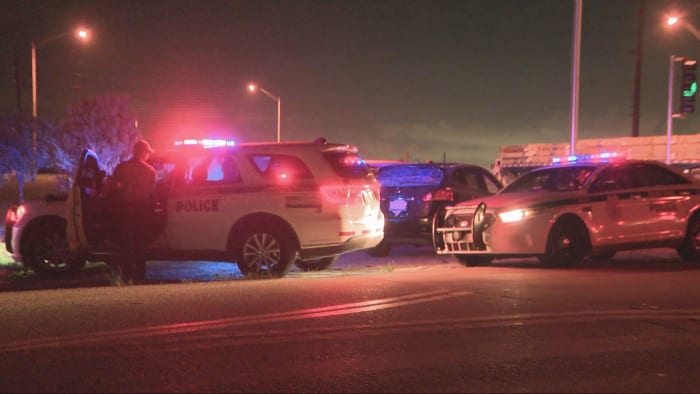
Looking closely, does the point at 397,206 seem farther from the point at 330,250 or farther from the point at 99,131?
the point at 99,131

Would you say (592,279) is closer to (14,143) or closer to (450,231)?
(450,231)

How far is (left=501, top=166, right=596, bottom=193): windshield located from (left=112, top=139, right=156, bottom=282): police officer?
5.75m

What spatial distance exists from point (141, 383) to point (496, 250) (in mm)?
6758

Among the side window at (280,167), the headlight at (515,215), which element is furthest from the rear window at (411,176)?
the side window at (280,167)

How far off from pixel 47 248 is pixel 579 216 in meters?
7.89

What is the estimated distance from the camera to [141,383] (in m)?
4.41

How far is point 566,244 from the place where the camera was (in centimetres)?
1011

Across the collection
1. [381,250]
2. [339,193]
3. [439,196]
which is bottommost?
[381,250]

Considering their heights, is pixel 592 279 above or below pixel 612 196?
below

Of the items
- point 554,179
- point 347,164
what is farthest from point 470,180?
point 347,164

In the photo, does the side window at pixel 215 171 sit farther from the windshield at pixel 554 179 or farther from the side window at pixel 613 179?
the side window at pixel 613 179

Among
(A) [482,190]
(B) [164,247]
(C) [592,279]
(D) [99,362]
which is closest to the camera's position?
(D) [99,362]

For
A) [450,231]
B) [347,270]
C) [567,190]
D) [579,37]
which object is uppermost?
[579,37]

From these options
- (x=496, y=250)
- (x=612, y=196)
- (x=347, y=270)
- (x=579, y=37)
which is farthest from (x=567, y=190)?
(x=579, y=37)
